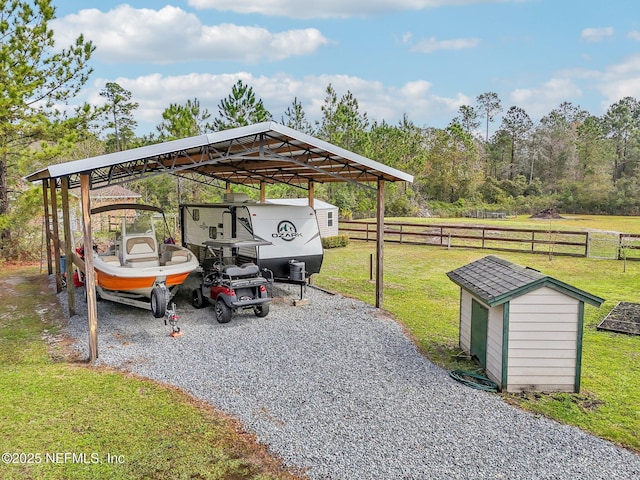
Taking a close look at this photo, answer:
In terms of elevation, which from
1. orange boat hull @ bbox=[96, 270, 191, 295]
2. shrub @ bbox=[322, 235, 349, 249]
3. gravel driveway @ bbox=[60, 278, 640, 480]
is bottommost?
gravel driveway @ bbox=[60, 278, 640, 480]

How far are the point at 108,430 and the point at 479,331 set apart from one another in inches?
185

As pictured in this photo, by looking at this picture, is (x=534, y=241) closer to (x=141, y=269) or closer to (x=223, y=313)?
(x=223, y=313)

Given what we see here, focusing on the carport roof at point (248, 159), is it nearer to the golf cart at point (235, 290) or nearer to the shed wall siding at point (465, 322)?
the golf cart at point (235, 290)

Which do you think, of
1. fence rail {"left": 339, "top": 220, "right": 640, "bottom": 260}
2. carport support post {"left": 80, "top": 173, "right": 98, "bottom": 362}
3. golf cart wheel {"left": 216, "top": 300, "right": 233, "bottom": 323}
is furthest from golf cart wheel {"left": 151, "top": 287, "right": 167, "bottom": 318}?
fence rail {"left": 339, "top": 220, "right": 640, "bottom": 260}

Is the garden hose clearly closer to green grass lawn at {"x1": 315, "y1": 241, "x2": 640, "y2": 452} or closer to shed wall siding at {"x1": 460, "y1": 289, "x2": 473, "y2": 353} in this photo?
green grass lawn at {"x1": 315, "y1": 241, "x2": 640, "y2": 452}

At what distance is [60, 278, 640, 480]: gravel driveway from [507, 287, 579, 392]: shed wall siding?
0.56 metres

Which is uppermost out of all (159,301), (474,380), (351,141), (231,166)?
(351,141)

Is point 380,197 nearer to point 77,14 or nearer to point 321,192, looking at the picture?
point 77,14

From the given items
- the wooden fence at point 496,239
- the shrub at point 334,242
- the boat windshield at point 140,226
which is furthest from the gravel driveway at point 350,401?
the wooden fence at point 496,239

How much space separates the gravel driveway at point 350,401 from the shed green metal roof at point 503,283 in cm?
120

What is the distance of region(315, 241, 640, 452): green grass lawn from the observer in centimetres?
491

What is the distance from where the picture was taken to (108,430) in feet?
14.5

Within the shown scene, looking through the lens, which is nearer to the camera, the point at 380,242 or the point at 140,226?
the point at 380,242

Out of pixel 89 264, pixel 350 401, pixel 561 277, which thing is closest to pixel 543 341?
pixel 350 401
